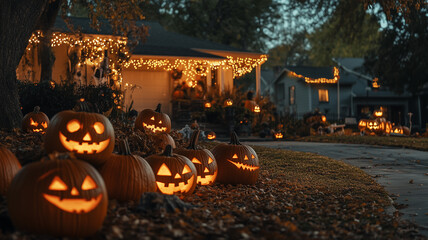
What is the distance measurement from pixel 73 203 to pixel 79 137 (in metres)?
1.61

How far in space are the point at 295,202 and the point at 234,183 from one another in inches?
53.0

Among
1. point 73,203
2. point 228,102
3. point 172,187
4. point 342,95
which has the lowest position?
point 172,187

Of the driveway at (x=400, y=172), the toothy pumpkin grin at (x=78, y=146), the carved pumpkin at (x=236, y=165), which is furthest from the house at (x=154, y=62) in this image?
the toothy pumpkin grin at (x=78, y=146)

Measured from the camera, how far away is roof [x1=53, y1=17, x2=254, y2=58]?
22172mm

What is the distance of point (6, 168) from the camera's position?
4.66m

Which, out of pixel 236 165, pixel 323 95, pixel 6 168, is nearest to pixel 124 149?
pixel 6 168

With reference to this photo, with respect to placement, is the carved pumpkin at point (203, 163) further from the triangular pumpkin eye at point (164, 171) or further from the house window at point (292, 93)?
the house window at point (292, 93)

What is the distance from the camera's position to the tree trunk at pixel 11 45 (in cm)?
850

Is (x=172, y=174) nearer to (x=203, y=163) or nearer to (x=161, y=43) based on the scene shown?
(x=203, y=163)

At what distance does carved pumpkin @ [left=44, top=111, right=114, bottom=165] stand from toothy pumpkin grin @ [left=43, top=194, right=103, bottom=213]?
1.55 m

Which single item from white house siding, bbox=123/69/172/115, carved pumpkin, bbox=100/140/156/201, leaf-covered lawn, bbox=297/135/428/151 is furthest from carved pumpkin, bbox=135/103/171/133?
white house siding, bbox=123/69/172/115

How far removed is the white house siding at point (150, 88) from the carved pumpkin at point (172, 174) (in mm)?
17752

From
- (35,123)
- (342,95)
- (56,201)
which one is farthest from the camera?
(342,95)

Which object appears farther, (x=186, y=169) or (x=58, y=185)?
(x=186, y=169)
